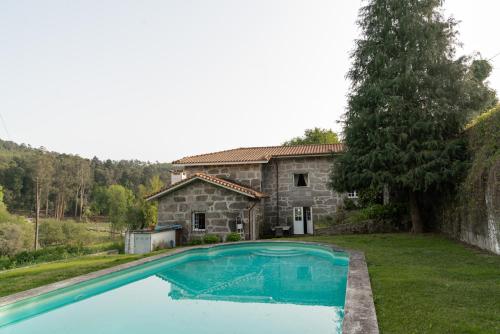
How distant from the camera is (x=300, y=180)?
19.8m

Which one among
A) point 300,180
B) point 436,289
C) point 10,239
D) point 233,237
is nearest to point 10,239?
point 10,239

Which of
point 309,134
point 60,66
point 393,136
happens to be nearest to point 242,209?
point 393,136

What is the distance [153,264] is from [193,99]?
12082 mm

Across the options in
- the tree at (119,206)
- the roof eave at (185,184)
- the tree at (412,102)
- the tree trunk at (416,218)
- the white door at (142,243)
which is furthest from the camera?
the tree at (119,206)

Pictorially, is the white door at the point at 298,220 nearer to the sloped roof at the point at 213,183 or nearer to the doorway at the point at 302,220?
the doorway at the point at 302,220

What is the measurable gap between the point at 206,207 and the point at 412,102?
32.9 ft

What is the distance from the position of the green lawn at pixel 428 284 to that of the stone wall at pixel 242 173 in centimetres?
824

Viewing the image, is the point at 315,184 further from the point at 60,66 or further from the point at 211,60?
the point at 60,66

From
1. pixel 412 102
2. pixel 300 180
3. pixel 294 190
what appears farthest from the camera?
pixel 300 180

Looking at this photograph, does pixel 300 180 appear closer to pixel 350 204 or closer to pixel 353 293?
pixel 350 204

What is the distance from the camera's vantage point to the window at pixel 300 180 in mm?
19634

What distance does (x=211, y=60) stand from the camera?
55.8ft

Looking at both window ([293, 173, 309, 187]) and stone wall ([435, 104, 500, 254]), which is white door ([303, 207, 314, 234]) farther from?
stone wall ([435, 104, 500, 254])

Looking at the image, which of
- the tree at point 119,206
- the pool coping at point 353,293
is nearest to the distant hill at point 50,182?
the tree at point 119,206
